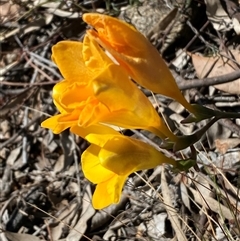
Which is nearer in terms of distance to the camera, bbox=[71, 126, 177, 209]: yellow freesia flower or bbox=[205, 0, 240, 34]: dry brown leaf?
bbox=[71, 126, 177, 209]: yellow freesia flower

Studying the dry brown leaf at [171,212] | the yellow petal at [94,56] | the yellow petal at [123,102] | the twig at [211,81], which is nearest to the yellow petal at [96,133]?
the yellow petal at [123,102]

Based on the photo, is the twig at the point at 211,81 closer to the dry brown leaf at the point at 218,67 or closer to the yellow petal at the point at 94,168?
the dry brown leaf at the point at 218,67

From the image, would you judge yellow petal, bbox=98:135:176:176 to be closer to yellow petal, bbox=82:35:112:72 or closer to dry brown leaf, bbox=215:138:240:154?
yellow petal, bbox=82:35:112:72

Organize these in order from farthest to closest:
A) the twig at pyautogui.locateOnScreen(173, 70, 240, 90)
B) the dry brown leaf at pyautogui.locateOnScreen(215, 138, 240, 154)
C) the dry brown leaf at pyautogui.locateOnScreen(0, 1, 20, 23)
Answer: the dry brown leaf at pyautogui.locateOnScreen(0, 1, 20, 23), the dry brown leaf at pyautogui.locateOnScreen(215, 138, 240, 154), the twig at pyautogui.locateOnScreen(173, 70, 240, 90)

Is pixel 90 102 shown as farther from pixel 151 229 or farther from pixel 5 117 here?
pixel 5 117

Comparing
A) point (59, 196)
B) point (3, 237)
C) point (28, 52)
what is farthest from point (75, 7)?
point (3, 237)

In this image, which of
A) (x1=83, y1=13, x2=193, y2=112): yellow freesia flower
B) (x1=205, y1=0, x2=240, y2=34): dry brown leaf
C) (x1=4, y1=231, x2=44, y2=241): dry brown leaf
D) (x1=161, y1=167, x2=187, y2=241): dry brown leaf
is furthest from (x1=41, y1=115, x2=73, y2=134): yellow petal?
(x1=205, y1=0, x2=240, y2=34): dry brown leaf
